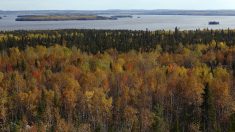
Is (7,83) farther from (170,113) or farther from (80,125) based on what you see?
(170,113)

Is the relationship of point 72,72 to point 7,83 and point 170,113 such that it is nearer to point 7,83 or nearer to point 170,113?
point 7,83

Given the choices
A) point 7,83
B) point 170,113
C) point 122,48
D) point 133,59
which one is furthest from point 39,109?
point 122,48

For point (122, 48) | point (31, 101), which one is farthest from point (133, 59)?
point (31, 101)

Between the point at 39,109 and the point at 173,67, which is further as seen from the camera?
the point at 173,67

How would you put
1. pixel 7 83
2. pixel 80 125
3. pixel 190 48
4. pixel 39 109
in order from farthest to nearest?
pixel 190 48 < pixel 7 83 < pixel 39 109 < pixel 80 125

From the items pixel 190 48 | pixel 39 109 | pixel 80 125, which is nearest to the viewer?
pixel 80 125

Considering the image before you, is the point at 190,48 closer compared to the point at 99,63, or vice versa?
the point at 99,63

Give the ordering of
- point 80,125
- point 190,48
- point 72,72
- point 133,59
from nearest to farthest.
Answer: point 80,125 → point 72,72 → point 133,59 → point 190,48

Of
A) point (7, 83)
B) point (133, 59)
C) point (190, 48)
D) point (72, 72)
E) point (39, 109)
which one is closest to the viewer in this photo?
point (39, 109)

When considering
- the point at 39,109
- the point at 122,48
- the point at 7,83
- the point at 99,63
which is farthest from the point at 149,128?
the point at 122,48
